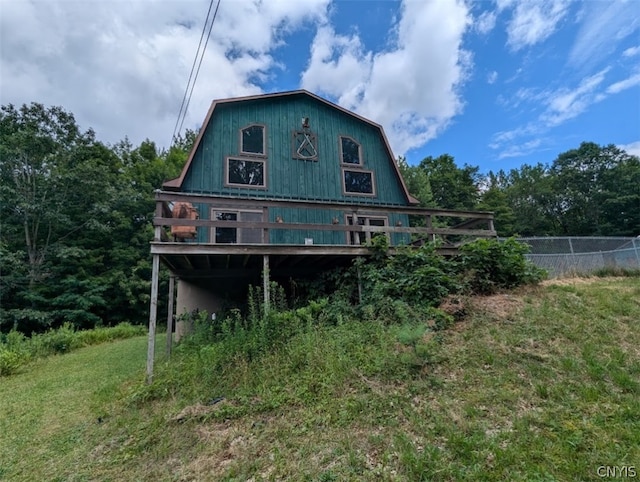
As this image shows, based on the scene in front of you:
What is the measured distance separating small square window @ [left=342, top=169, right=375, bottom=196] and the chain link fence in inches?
183

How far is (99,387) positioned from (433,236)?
6945mm

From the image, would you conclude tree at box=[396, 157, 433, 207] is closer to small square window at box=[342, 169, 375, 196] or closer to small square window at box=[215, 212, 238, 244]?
small square window at box=[342, 169, 375, 196]

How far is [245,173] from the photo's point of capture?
946 centimetres

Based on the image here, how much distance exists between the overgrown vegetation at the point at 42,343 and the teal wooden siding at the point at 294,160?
221 inches

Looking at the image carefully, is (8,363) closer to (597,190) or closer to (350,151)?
(350,151)

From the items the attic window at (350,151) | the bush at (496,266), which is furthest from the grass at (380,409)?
the attic window at (350,151)

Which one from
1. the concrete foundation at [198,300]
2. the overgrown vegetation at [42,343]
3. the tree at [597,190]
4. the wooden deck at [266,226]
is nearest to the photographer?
the wooden deck at [266,226]

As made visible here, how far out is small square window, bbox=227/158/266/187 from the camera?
30.6ft

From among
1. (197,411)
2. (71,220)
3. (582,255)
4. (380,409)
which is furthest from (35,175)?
(582,255)

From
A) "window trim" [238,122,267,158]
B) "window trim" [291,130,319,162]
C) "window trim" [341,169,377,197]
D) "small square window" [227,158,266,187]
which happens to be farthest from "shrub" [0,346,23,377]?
"window trim" [341,169,377,197]

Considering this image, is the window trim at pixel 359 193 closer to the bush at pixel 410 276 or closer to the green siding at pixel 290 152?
the green siding at pixel 290 152

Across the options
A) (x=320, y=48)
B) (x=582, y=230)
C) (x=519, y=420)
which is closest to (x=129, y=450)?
(x=519, y=420)

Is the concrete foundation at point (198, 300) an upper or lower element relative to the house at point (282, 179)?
lower

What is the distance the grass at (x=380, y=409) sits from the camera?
2473 millimetres
